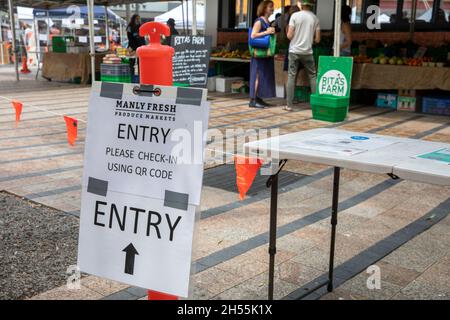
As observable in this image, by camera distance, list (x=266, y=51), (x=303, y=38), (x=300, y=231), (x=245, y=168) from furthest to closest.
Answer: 1. (x=266, y=51)
2. (x=303, y=38)
3. (x=300, y=231)
4. (x=245, y=168)

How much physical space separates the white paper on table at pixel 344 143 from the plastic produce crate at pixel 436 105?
7297mm

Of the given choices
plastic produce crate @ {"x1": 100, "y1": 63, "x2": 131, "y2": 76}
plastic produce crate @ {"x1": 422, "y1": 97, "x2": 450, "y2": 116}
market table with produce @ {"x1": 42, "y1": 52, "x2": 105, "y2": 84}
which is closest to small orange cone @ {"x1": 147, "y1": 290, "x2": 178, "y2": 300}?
plastic produce crate @ {"x1": 422, "y1": 97, "x2": 450, "y2": 116}

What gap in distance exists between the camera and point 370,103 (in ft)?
36.5

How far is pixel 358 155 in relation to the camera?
253 centimetres

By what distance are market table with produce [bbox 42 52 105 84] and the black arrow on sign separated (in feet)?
43.3

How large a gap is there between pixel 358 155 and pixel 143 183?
1052 millimetres

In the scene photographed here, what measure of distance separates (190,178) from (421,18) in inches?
410

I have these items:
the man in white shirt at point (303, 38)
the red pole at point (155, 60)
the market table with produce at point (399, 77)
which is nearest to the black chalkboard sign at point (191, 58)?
the man in white shirt at point (303, 38)

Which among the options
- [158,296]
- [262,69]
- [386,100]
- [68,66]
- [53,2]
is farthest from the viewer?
[53,2]

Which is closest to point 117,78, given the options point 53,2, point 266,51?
point 266,51

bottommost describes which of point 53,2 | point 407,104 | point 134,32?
point 407,104

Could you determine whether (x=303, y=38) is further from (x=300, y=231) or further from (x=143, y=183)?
(x=143, y=183)

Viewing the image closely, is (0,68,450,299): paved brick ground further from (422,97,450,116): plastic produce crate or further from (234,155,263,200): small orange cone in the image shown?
(422,97,450,116): plastic produce crate

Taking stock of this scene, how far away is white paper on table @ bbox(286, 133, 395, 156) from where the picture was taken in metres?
2.67
